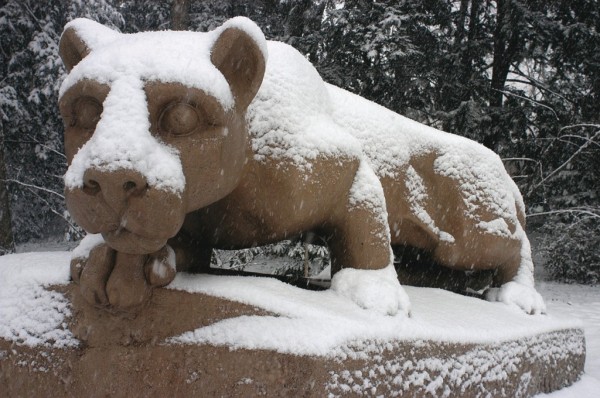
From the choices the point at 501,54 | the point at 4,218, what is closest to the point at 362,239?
the point at 4,218

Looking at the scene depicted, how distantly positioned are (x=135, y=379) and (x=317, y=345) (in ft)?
1.79

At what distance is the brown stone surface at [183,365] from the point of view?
1527mm

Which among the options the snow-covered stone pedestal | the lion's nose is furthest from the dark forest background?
the lion's nose

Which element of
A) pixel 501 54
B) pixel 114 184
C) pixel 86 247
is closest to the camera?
pixel 114 184

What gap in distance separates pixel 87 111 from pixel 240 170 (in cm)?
48

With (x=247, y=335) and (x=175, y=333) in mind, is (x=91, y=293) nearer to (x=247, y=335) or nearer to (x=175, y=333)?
(x=175, y=333)

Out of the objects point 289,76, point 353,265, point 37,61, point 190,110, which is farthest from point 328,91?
point 37,61

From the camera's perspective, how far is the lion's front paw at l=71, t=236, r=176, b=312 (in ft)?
5.15

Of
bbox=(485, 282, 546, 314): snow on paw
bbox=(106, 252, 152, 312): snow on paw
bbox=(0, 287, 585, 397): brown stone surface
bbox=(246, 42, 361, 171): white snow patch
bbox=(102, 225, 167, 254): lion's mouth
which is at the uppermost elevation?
bbox=(246, 42, 361, 171): white snow patch

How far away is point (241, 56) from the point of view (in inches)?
65.3

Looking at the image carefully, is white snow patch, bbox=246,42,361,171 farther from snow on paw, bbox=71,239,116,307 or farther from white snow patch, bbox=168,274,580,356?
snow on paw, bbox=71,239,116,307

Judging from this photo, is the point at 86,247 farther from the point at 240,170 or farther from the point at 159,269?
the point at 240,170

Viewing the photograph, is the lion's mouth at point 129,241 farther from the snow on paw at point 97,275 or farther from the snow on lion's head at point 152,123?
the snow on paw at point 97,275

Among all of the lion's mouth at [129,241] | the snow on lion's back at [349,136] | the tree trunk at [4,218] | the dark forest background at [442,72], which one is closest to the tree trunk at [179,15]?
the dark forest background at [442,72]
